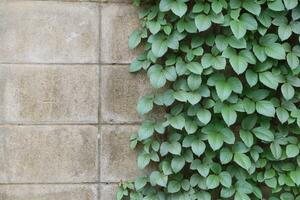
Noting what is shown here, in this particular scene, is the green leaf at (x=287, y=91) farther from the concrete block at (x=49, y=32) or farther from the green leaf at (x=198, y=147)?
the concrete block at (x=49, y=32)

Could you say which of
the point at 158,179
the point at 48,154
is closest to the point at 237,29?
the point at 158,179

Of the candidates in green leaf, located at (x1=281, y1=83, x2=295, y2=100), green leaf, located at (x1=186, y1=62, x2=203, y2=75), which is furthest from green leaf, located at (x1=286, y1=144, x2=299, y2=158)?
green leaf, located at (x1=186, y1=62, x2=203, y2=75)

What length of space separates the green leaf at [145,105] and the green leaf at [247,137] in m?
0.50

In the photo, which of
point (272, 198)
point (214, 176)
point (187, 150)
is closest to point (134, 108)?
point (187, 150)

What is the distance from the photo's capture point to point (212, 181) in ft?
7.72

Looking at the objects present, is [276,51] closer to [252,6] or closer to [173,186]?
[252,6]

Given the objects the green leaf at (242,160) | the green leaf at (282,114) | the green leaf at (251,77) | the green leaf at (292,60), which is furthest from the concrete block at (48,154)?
the green leaf at (292,60)

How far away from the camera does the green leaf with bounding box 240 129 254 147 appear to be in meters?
2.34

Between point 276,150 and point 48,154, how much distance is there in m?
1.21

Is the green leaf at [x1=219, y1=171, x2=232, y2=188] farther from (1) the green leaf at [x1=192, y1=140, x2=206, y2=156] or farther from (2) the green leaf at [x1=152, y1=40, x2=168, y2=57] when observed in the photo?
(2) the green leaf at [x1=152, y1=40, x2=168, y2=57]

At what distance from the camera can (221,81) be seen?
7.61ft

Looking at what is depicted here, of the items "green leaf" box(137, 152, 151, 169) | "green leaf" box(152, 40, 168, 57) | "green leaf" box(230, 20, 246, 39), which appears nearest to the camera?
"green leaf" box(230, 20, 246, 39)

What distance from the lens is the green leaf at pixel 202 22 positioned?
2250mm

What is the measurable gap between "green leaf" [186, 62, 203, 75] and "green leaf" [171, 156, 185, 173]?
0.47 m
